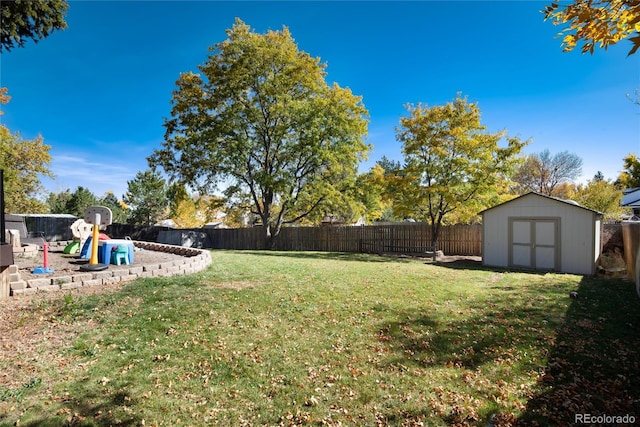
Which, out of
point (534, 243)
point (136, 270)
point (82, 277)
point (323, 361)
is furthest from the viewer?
point (534, 243)

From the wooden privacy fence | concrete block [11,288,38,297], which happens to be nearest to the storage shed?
the wooden privacy fence

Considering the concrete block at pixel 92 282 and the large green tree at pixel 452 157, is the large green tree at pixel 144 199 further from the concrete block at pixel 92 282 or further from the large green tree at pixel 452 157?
the concrete block at pixel 92 282

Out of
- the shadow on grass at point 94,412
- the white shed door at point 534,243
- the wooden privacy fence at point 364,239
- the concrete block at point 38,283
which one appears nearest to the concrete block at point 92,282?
the concrete block at point 38,283

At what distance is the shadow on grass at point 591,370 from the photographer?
2.72 m

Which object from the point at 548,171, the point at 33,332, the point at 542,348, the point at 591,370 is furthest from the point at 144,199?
the point at 548,171

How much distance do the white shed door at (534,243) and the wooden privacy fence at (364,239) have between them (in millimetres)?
3892

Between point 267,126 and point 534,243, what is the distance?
49.0ft

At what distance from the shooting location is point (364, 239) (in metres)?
19.0

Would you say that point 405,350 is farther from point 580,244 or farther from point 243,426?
point 580,244

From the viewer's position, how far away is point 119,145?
1019 inches

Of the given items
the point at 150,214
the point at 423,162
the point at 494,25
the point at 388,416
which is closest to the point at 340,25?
the point at 494,25

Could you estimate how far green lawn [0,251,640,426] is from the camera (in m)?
2.72

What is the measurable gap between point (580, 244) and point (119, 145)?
30.1m

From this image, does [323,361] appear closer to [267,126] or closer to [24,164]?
[267,126]
